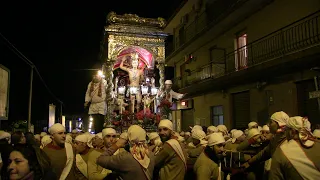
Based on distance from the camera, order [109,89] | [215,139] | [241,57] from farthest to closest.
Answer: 1. [241,57]
2. [109,89]
3. [215,139]

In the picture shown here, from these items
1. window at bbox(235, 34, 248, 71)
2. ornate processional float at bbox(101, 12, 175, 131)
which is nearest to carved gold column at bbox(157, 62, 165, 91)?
ornate processional float at bbox(101, 12, 175, 131)

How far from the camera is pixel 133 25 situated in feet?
34.1

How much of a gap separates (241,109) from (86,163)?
1338 centimetres

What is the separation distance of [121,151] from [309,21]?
10571 mm

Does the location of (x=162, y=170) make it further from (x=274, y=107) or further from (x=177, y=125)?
(x=177, y=125)

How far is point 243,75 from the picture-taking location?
50.6 feet

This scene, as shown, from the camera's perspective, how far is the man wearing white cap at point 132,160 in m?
3.85

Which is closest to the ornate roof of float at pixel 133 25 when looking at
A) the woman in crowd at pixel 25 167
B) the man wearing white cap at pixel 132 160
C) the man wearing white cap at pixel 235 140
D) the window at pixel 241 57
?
the man wearing white cap at pixel 235 140

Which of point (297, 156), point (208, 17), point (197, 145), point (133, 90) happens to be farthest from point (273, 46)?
point (297, 156)

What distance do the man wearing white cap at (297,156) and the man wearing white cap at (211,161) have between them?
0.99 meters

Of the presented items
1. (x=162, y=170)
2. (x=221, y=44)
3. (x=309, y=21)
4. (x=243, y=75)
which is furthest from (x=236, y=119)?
(x=162, y=170)

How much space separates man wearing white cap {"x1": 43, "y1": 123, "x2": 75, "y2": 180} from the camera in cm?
438

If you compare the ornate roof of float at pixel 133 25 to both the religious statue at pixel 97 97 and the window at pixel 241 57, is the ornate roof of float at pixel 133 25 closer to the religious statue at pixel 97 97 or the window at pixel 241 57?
the religious statue at pixel 97 97

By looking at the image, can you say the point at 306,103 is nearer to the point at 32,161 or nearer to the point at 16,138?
the point at 16,138
